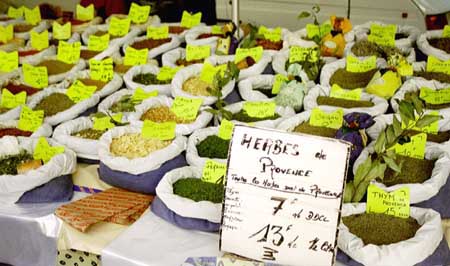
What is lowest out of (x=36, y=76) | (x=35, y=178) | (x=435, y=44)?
(x=35, y=178)

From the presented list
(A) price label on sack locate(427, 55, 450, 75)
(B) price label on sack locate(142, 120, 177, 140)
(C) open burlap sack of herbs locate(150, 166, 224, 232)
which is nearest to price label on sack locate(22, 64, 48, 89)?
(B) price label on sack locate(142, 120, 177, 140)

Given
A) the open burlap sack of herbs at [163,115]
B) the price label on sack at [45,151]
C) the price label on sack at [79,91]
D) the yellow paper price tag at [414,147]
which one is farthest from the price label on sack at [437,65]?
the price label on sack at [45,151]

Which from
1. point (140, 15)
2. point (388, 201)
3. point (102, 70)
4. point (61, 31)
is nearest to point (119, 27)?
point (140, 15)

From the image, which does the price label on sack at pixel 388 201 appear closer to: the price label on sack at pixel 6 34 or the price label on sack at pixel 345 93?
the price label on sack at pixel 345 93

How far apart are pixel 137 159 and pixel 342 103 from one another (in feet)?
2.44

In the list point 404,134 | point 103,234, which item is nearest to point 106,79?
point 103,234

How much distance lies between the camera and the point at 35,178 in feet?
5.05

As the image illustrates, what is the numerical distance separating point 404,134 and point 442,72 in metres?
0.77

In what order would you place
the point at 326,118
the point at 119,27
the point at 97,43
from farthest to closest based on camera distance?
the point at 119,27 → the point at 97,43 → the point at 326,118

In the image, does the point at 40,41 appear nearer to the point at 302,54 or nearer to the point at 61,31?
the point at 61,31

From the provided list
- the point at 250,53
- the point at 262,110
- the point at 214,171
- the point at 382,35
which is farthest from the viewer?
the point at 382,35

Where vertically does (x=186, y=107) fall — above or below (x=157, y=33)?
below

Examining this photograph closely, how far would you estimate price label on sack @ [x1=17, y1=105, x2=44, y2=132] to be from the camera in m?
1.88

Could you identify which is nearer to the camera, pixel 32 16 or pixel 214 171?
pixel 214 171
